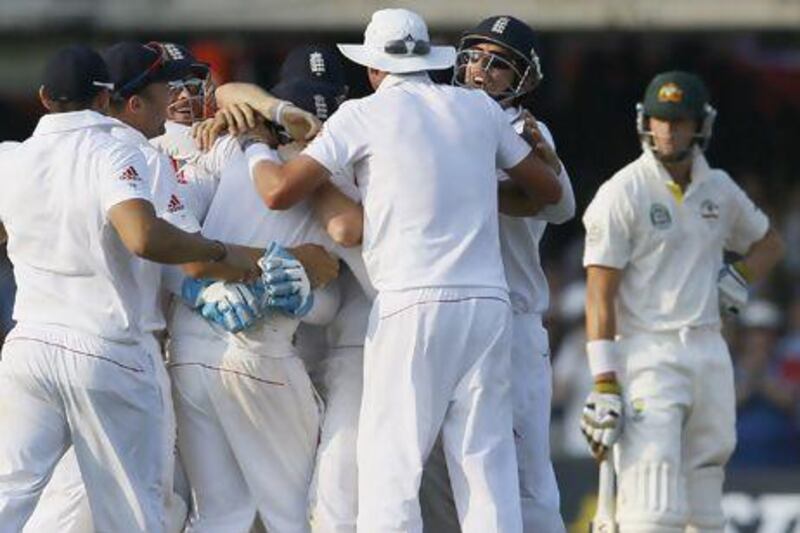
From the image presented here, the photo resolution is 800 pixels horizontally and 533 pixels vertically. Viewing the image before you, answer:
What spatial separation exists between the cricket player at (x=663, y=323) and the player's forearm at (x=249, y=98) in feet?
6.84

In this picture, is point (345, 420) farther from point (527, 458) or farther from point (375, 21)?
point (375, 21)

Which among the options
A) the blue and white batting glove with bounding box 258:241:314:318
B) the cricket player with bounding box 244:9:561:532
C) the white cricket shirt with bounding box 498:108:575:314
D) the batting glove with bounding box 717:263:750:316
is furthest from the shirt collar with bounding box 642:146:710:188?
the blue and white batting glove with bounding box 258:241:314:318

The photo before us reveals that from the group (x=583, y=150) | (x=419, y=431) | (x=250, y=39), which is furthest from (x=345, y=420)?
(x=583, y=150)

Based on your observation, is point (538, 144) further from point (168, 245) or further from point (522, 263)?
point (168, 245)

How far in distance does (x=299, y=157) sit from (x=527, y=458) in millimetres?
1522

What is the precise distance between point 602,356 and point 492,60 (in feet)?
6.06

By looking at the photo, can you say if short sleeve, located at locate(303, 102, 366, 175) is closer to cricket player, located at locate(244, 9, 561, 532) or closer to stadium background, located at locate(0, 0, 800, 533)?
cricket player, located at locate(244, 9, 561, 532)

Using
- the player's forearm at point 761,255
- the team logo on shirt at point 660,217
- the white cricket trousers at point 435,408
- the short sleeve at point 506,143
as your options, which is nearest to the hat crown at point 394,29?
the short sleeve at point 506,143

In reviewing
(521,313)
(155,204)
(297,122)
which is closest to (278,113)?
(297,122)

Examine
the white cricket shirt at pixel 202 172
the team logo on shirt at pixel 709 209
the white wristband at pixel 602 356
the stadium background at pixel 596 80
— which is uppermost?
the white cricket shirt at pixel 202 172

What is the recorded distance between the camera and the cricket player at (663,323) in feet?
37.5

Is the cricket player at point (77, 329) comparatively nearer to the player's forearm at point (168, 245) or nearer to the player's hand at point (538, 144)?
the player's forearm at point (168, 245)

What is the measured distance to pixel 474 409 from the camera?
943cm

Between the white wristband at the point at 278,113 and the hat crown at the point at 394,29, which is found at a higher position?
the hat crown at the point at 394,29
